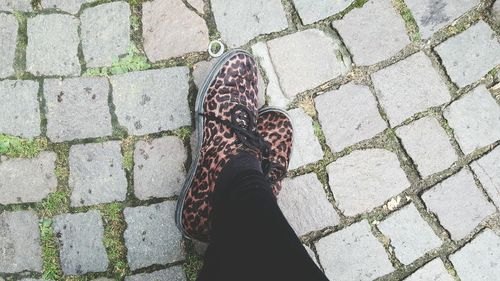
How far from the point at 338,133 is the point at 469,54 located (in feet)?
2.71

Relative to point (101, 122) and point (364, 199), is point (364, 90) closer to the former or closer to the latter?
point (364, 199)

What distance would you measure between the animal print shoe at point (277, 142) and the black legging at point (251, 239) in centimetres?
28

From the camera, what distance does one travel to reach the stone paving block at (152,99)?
8.47ft

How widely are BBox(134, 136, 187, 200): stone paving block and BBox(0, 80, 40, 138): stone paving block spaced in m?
0.52

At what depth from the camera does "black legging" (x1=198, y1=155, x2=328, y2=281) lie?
70.0 inches

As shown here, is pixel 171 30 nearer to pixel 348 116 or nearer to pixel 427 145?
pixel 348 116

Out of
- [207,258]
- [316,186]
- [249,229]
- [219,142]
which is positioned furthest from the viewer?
[316,186]

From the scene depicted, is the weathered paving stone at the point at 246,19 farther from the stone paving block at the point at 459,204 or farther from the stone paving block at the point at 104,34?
the stone paving block at the point at 459,204

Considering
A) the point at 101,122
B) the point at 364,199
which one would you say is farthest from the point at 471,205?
the point at 101,122

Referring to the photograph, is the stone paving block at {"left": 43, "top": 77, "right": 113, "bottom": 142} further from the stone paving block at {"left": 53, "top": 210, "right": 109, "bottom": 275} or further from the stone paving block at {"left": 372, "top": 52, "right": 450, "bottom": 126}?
the stone paving block at {"left": 372, "top": 52, "right": 450, "bottom": 126}

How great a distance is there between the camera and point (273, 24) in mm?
2688

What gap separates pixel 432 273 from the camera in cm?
263

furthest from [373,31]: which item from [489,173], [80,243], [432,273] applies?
[80,243]

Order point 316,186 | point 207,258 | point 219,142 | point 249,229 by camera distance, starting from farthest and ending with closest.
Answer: point 316,186 < point 219,142 < point 207,258 < point 249,229
